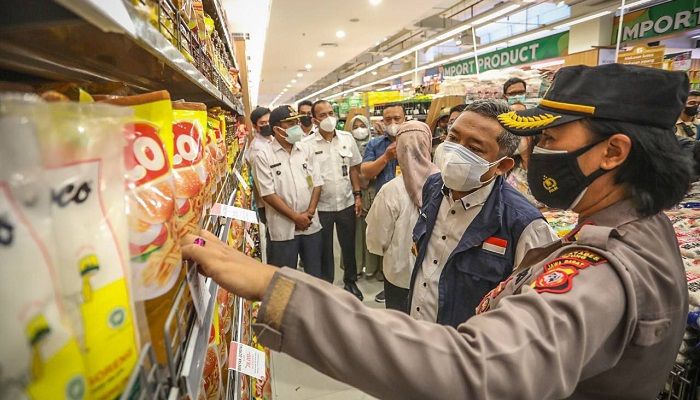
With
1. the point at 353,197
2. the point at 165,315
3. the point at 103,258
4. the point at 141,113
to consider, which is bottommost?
the point at 353,197

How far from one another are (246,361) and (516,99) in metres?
3.94

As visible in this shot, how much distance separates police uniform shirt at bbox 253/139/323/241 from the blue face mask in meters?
2.26

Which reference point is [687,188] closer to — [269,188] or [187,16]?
[187,16]

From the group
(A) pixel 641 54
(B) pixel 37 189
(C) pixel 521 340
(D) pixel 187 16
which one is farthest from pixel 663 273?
(A) pixel 641 54

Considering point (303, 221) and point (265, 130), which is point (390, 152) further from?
point (265, 130)

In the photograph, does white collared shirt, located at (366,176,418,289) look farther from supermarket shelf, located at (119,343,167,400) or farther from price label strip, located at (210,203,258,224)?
supermarket shelf, located at (119,343,167,400)

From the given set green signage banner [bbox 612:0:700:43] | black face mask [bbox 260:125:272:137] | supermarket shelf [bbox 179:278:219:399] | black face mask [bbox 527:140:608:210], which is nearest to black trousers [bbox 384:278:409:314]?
black face mask [bbox 527:140:608:210]

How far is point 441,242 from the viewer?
5.98 ft

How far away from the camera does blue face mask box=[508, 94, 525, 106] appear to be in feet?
13.1

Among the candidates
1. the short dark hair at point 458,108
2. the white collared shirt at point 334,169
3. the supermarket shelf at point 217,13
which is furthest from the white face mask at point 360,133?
the supermarket shelf at point 217,13

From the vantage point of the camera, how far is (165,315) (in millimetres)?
543

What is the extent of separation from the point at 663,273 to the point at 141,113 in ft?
3.55

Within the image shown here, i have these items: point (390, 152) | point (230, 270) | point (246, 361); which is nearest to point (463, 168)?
point (246, 361)

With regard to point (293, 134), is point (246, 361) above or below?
below
